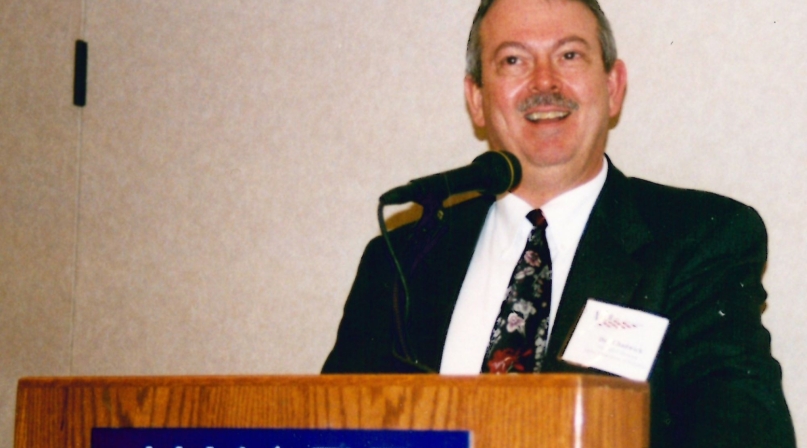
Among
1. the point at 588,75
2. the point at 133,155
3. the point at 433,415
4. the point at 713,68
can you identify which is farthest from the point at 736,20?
the point at 133,155

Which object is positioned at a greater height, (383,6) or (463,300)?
(383,6)

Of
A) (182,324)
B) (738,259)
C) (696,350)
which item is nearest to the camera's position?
(696,350)

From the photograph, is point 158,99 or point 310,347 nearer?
point 310,347

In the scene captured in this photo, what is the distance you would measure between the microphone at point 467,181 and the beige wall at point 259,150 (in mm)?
823

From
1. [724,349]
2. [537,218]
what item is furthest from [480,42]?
[724,349]

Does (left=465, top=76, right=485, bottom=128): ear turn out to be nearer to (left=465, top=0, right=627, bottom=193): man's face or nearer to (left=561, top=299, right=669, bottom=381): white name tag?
(left=465, top=0, right=627, bottom=193): man's face

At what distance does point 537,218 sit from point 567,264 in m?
0.11

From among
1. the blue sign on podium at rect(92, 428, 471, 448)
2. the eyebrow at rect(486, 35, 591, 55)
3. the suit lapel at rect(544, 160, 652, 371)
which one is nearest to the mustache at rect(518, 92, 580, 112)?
the eyebrow at rect(486, 35, 591, 55)

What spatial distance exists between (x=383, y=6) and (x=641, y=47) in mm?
705

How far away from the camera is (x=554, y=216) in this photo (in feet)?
6.75

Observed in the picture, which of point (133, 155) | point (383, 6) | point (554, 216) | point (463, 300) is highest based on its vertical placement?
point (383, 6)

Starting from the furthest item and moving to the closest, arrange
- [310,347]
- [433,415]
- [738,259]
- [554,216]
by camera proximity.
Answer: [310,347]
[554,216]
[738,259]
[433,415]

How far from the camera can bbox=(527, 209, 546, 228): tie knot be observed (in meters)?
1.99

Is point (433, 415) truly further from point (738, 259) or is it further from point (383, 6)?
point (383, 6)
